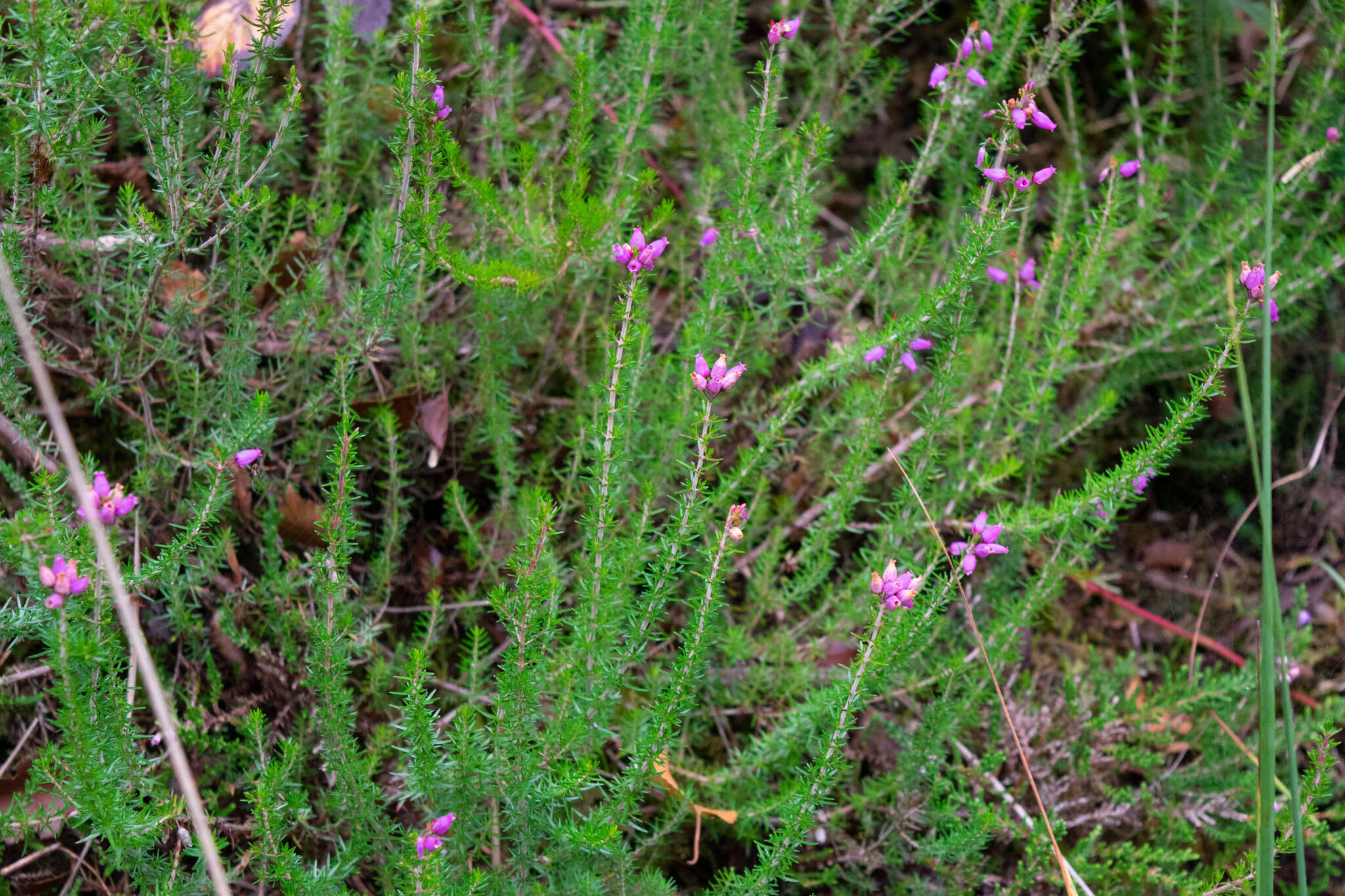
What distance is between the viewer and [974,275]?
2004 millimetres

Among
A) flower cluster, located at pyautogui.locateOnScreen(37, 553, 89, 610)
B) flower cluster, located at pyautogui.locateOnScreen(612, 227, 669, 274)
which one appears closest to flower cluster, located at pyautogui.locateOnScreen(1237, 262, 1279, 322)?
flower cluster, located at pyautogui.locateOnScreen(612, 227, 669, 274)

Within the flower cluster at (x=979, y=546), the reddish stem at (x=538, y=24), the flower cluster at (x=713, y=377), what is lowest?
the flower cluster at (x=979, y=546)

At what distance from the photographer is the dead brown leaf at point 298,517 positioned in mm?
2514

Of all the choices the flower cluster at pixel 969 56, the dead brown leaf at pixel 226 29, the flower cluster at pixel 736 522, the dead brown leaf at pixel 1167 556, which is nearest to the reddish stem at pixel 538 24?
the dead brown leaf at pixel 226 29

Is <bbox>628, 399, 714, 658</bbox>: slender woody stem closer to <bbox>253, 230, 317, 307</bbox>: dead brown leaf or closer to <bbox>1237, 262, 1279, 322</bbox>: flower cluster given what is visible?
<bbox>1237, 262, 1279, 322</bbox>: flower cluster

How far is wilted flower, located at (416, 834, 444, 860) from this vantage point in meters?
1.72

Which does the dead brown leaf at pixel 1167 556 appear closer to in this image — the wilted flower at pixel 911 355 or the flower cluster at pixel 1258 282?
the wilted flower at pixel 911 355

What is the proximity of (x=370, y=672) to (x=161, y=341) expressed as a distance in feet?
3.10

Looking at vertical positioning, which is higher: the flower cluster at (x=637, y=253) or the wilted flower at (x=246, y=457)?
the flower cluster at (x=637, y=253)

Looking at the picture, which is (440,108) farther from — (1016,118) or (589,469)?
(1016,118)

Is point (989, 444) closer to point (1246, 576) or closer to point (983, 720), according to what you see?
point (983, 720)

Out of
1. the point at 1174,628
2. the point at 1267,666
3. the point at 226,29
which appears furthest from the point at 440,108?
the point at 1174,628

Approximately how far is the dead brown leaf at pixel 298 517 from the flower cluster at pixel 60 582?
0.86 meters

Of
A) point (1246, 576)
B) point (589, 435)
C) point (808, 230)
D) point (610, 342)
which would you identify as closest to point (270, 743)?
point (589, 435)
